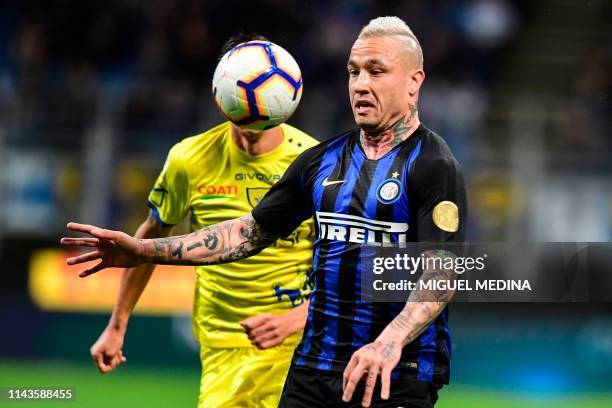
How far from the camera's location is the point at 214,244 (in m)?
4.61

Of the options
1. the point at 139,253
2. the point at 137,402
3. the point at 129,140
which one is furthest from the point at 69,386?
the point at 139,253

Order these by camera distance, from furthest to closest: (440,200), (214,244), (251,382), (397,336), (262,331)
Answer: (251,382), (262,331), (214,244), (440,200), (397,336)

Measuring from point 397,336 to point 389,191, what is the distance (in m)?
0.62

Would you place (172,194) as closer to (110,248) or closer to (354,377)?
(110,248)

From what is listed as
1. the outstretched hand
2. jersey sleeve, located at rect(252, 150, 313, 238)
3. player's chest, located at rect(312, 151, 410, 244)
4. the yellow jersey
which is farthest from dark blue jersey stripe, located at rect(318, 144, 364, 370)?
the yellow jersey

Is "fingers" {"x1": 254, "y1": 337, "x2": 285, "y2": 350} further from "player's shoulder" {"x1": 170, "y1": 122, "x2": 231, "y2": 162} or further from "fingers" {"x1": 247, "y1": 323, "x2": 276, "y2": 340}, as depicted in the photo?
"player's shoulder" {"x1": 170, "y1": 122, "x2": 231, "y2": 162}

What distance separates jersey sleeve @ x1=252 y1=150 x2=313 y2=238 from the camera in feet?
14.9

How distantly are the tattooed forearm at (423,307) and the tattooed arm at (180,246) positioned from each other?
36.9 inches

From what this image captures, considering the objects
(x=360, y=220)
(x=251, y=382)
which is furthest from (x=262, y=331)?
(x=360, y=220)

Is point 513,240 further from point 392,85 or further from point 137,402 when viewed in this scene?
point 392,85

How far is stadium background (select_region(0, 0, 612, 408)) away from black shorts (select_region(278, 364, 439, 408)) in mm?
5546

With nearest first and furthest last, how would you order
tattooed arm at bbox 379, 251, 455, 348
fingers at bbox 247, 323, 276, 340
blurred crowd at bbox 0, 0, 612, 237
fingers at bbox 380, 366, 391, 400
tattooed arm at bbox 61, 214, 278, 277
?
1. fingers at bbox 380, 366, 391, 400
2. tattooed arm at bbox 379, 251, 455, 348
3. tattooed arm at bbox 61, 214, 278, 277
4. fingers at bbox 247, 323, 276, 340
5. blurred crowd at bbox 0, 0, 612, 237

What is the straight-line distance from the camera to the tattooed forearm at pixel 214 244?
4.52 m

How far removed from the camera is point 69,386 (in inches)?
410
